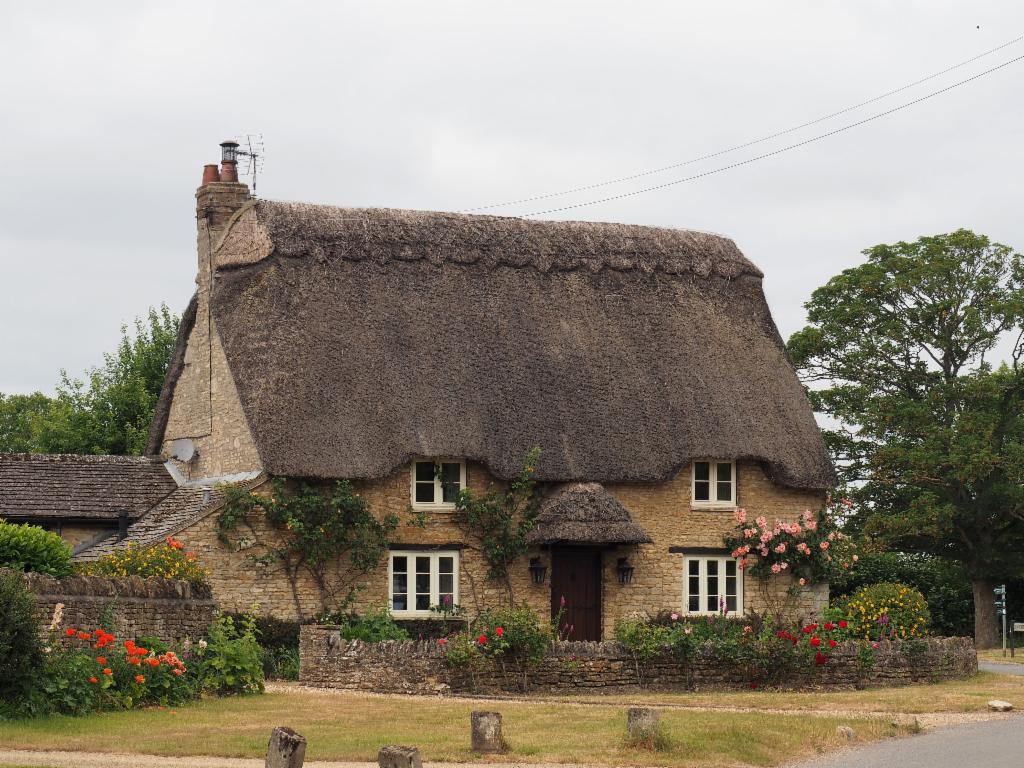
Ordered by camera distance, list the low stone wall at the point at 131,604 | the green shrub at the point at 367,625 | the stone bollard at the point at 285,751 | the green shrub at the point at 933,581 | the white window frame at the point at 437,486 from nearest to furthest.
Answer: the stone bollard at the point at 285,751 → the low stone wall at the point at 131,604 → the green shrub at the point at 367,625 → the white window frame at the point at 437,486 → the green shrub at the point at 933,581

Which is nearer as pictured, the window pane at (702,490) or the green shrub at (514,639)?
the green shrub at (514,639)

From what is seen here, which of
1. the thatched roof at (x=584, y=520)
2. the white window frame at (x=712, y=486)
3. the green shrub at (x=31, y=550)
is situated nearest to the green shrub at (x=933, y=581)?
the white window frame at (x=712, y=486)

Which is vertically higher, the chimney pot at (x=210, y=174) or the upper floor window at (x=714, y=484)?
the chimney pot at (x=210, y=174)

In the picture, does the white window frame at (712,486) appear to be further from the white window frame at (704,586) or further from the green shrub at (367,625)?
the green shrub at (367,625)

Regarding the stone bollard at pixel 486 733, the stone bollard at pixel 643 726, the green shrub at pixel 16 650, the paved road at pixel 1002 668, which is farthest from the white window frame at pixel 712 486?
→ the green shrub at pixel 16 650

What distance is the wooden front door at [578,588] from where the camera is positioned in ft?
103

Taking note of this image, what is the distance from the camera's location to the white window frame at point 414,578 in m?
30.4

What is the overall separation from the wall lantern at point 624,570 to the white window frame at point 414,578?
10.7 ft

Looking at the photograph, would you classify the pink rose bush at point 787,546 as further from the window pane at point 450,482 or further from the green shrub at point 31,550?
the green shrub at point 31,550

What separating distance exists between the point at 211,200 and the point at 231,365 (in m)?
4.73

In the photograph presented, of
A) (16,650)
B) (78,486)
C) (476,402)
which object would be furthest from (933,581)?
(16,650)

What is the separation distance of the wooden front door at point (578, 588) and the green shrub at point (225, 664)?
31.8 ft

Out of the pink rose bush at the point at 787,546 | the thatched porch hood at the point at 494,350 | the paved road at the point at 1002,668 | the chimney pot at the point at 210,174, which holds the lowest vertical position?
the paved road at the point at 1002,668

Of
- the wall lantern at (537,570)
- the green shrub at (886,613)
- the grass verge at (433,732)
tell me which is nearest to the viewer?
the grass verge at (433,732)
